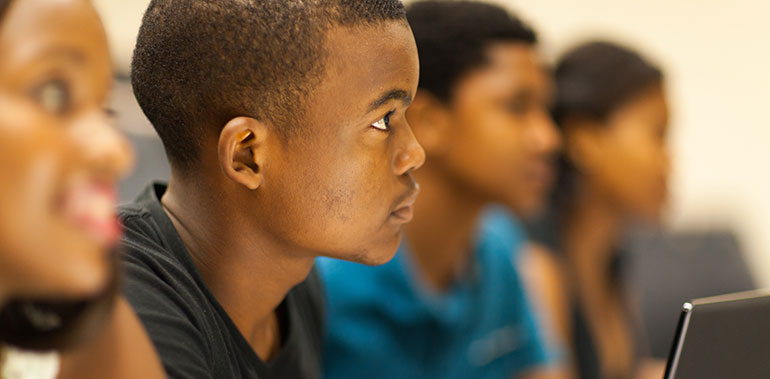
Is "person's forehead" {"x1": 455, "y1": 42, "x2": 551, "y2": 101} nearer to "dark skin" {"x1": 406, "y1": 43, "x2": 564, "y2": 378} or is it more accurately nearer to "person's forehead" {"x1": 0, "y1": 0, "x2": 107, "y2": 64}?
"dark skin" {"x1": 406, "y1": 43, "x2": 564, "y2": 378}

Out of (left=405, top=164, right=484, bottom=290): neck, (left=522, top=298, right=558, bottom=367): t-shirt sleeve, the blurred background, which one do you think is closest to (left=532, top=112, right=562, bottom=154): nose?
(left=405, top=164, right=484, bottom=290): neck

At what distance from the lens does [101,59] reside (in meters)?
0.41

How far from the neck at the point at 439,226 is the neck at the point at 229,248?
1.87 ft

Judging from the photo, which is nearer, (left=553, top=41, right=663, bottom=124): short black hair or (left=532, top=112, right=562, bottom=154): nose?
(left=532, top=112, right=562, bottom=154): nose

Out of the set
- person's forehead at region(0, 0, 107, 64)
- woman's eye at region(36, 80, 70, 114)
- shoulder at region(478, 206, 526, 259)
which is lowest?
shoulder at region(478, 206, 526, 259)

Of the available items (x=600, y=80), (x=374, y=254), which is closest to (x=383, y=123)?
(x=374, y=254)

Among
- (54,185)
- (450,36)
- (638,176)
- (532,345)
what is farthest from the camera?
(638,176)

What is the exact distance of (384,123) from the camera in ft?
2.25

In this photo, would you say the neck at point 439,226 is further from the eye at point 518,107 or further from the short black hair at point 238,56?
the short black hair at point 238,56

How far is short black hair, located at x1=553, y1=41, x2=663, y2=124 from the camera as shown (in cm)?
159

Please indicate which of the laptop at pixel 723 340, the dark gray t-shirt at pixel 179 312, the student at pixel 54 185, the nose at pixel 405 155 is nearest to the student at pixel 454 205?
the dark gray t-shirt at pixel 179 312

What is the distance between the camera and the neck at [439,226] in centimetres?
127

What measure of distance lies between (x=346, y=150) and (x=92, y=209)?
11.7 inches

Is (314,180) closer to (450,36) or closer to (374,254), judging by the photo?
(374,254)
